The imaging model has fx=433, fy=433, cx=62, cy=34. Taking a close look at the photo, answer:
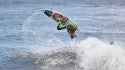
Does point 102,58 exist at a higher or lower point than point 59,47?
higher

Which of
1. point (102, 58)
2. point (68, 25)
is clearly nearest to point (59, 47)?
point (68, 25)

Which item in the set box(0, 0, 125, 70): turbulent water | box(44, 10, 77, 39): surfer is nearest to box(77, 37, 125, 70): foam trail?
box(0, 0, 125, 70): turbulent water

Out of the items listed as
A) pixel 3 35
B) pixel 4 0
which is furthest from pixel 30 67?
pixel 4 0

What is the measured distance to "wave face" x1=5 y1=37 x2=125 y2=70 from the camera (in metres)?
31.2

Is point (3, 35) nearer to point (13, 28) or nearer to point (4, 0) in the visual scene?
point (13, 28)

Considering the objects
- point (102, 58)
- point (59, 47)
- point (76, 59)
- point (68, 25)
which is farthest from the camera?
point (59, 47)

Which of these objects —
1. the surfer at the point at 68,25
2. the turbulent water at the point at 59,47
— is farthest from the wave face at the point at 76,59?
the surfer at the point at 68,25

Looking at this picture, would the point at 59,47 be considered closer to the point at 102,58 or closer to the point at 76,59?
the point at 76,59

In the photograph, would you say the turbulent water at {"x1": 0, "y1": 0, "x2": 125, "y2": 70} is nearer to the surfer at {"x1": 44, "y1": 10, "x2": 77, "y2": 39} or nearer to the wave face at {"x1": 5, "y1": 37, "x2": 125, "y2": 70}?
the wave face at {"x1": 5, "y1": 37, "x2": 125, "y2": 70}

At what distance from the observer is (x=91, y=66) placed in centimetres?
3145

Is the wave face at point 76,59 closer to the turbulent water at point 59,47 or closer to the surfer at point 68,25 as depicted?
the turbulent water at point 59,47

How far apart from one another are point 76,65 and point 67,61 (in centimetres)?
135

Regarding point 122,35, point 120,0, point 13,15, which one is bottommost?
point 120,0

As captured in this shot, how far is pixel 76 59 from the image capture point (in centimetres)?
3406
